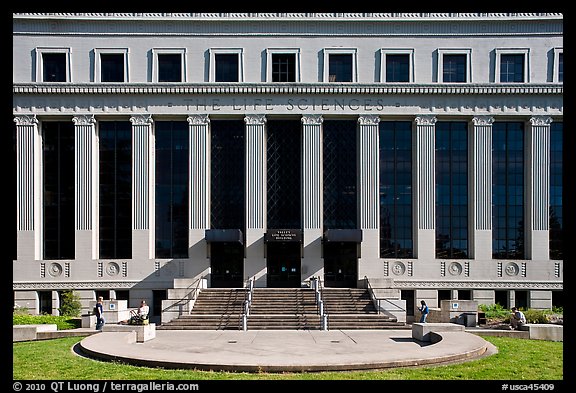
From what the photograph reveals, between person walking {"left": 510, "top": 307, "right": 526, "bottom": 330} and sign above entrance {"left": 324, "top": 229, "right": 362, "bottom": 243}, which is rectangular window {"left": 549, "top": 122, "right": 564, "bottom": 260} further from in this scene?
sign above entrance {"left": 324, "top": 229, "right": 362, "bottom": 243}

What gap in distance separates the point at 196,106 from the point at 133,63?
5.39 metres

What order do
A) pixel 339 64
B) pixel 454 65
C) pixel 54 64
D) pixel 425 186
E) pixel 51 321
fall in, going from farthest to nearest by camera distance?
pixel 339 64, pixel 454 65, pixel 54 64, pixel 425 186, pixel 51 321

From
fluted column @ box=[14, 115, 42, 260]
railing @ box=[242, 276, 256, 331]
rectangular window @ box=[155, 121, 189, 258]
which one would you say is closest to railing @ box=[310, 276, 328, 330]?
railing @ box=[242, 276, 256, 331]

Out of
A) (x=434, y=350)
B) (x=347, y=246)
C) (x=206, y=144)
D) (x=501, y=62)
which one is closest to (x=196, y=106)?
(x=206, y=144)

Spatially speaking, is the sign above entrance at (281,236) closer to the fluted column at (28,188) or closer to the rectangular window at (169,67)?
the rectangular window at (169,67)

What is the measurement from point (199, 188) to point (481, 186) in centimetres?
1951

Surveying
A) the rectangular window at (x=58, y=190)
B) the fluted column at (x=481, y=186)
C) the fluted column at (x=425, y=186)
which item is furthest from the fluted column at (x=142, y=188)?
the fluted column at (x=481, y=186)

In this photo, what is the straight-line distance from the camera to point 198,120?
3925 centimetres

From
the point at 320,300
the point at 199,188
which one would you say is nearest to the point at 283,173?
the point at 199,188

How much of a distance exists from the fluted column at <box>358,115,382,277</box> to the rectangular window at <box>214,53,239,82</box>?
9524mm

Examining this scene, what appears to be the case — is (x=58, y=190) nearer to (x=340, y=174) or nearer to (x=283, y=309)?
(x=283, y=309)

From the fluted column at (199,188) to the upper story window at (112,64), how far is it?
579 cm

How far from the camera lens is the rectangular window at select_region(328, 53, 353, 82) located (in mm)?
39812

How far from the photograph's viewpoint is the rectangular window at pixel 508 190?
39406 millimetres
